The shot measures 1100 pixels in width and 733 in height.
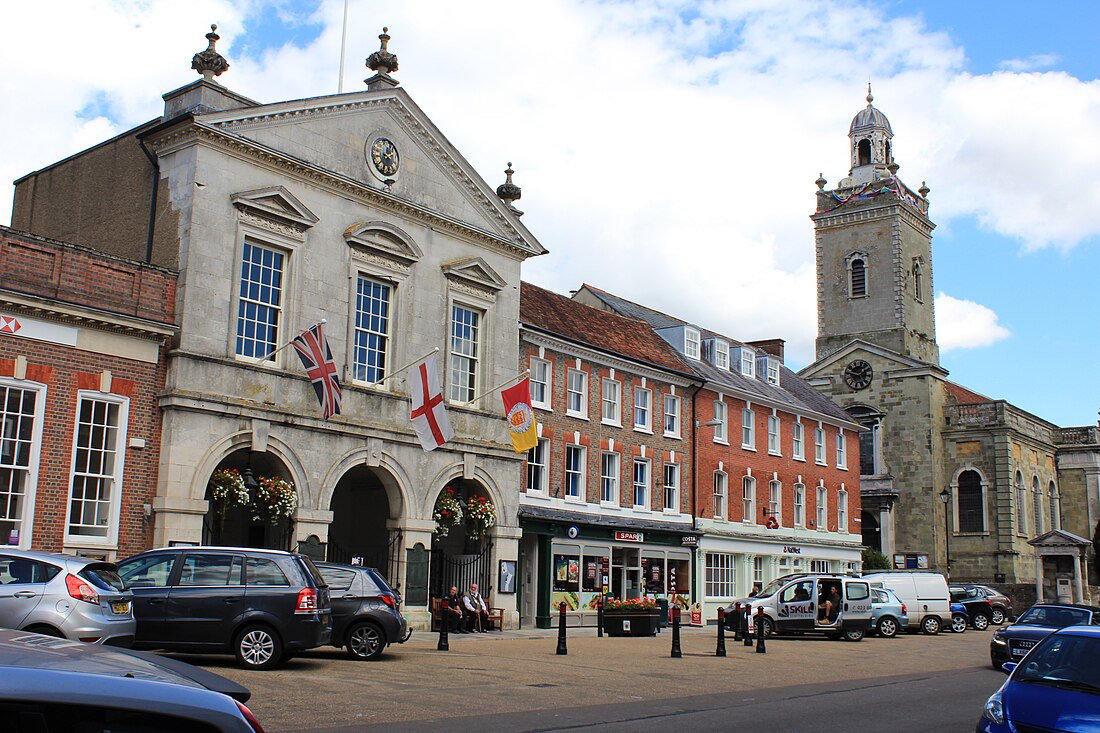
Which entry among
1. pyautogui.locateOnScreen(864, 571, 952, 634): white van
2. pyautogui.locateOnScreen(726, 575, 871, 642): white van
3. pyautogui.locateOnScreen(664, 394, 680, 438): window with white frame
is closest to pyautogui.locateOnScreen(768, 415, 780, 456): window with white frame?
pyautogui.locateOnScreen(664, 394, 680, 438): window with white frame

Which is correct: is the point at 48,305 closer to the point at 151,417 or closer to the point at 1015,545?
the point at 151,417

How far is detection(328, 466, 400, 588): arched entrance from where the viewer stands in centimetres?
2961

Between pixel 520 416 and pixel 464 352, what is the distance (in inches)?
137

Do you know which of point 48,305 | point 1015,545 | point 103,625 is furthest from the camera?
point 1015,545

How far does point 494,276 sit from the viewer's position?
31.4 metres

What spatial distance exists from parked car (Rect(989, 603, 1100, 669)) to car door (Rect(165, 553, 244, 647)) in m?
13.9

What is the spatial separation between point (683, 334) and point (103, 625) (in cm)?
3277

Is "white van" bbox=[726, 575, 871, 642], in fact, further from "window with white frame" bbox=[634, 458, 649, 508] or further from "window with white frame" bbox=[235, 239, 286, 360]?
"window with white frame" bbox=[235, 239, 286, 360]

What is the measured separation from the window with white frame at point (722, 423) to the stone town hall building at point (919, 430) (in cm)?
2093

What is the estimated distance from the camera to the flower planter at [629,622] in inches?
1185

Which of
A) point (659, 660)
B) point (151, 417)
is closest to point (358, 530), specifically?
point (151, 417)

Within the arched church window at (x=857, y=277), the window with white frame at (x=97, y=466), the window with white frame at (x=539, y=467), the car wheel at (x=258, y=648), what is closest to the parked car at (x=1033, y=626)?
the car wheel at (x=258, y=648)

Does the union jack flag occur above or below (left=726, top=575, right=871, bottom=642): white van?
above

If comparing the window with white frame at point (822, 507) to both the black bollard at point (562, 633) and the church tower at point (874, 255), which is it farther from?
the black bollard at point (562, 633)
